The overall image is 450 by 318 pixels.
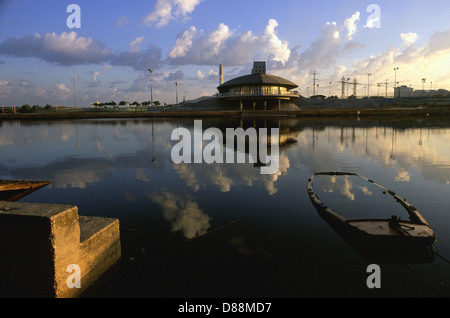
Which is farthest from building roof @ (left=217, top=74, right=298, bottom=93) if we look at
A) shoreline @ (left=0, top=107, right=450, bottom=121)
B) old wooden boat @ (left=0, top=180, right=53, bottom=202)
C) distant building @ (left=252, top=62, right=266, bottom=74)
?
old wooden boat @ (left=0, top=180, right=53, bottom=202)

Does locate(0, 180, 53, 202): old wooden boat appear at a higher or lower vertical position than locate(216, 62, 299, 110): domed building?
lower

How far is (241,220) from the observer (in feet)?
38.1

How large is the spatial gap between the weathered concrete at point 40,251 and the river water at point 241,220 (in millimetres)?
1163

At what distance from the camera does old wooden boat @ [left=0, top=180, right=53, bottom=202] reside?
1478 centimetres

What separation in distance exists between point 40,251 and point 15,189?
41.3ft

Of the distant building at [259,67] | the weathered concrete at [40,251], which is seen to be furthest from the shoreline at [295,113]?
the weathered concrete at [40,251]

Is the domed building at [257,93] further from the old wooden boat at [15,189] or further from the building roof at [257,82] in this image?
the old wooden boat at [15,189]

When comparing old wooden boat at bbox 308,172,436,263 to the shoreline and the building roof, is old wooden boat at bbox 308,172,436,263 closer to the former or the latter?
the shoreline

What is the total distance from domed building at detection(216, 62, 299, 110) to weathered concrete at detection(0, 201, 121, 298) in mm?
97680

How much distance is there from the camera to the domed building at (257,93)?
335 ft

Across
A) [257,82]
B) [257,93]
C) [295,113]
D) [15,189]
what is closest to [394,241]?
[15,189]

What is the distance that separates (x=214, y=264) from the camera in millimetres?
8242
